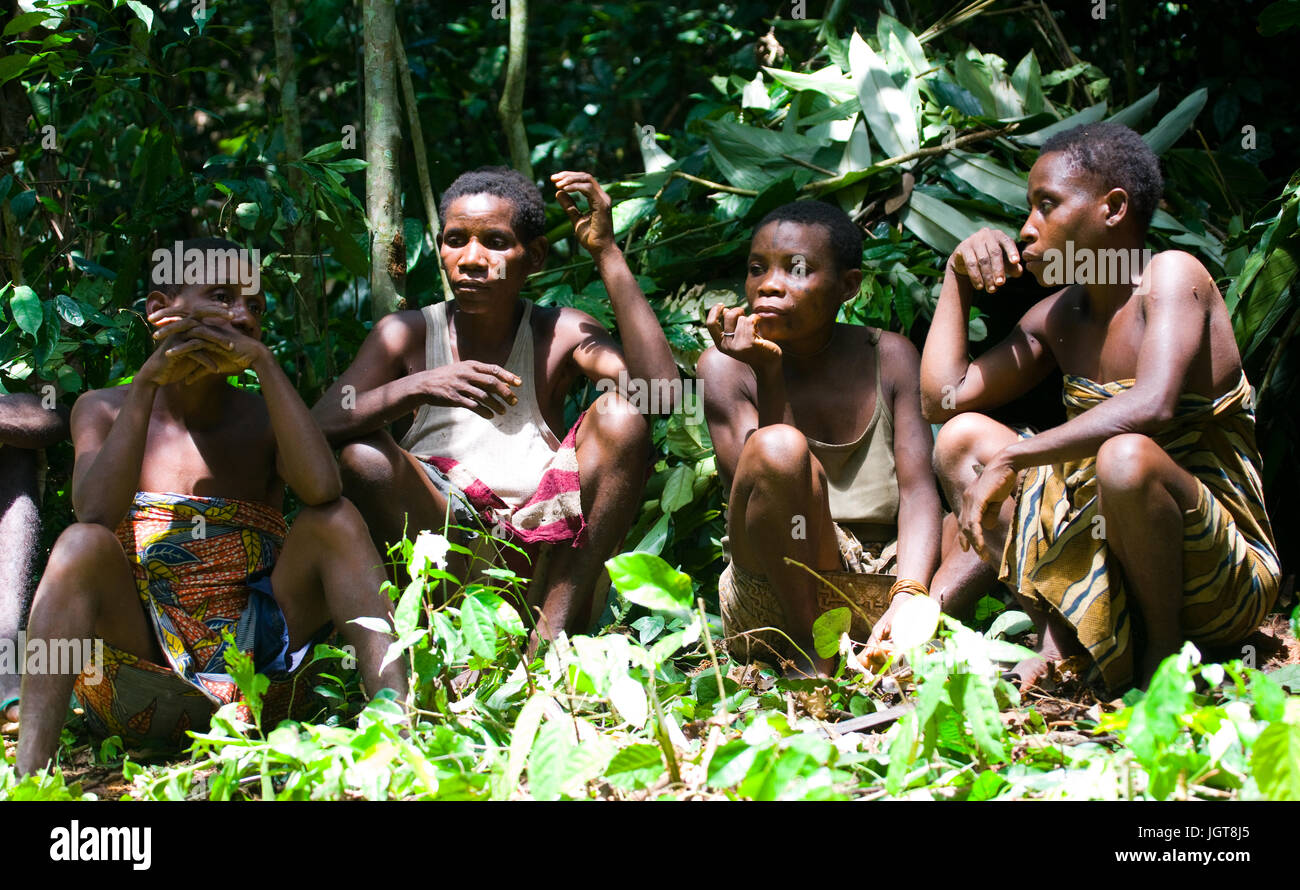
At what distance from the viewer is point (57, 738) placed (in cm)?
254

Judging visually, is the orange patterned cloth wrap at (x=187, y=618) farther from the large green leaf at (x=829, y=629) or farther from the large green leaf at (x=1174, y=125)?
the large green leaf at (x=1174, y=125)

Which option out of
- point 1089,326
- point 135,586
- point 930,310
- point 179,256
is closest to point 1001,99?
point 930,310

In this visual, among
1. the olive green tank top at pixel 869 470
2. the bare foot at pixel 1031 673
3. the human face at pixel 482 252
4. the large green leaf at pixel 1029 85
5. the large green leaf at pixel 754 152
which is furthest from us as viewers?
the large green leaf at pixel 1029 85

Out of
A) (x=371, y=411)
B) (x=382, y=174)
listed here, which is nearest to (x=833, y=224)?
(x=371, y=411)

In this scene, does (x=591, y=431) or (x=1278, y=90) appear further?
(x=1278, y=90)

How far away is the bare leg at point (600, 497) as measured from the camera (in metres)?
3.20

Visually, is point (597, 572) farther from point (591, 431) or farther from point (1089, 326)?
point (1089, 326)

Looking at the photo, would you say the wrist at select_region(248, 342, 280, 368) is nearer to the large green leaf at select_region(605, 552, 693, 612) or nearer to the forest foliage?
the forest foliage

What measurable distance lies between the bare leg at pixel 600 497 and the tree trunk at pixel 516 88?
5.70 feet

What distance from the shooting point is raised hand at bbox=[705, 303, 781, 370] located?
2.99 m

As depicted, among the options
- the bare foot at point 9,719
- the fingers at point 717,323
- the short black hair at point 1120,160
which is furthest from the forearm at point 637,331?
the bare foot at point 9,719

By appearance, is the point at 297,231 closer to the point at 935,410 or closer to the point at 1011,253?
the point at 935,410

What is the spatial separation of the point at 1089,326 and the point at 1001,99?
1.51 metres

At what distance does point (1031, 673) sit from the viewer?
2.88m
